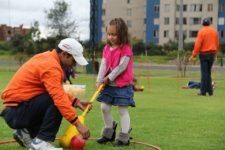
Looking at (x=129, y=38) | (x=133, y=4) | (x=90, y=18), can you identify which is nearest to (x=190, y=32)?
(x=133, y=4)

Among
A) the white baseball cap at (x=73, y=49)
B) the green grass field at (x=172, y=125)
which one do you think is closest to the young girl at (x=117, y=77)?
the green grass field at (x=172, y=125)

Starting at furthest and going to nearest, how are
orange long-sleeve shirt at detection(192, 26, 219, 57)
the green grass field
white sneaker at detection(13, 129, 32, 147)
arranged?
orange long-sleeve shirt at detection(192, 26, 219, 57), the green grass field, white sneaker at detection(13, 129, 32, 147)

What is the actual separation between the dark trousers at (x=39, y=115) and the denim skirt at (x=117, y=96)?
110 cm

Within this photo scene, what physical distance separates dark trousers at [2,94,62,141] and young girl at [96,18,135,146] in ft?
3.60

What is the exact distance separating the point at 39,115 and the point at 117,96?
119 cm

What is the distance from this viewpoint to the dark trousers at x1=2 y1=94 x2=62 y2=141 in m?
5.02

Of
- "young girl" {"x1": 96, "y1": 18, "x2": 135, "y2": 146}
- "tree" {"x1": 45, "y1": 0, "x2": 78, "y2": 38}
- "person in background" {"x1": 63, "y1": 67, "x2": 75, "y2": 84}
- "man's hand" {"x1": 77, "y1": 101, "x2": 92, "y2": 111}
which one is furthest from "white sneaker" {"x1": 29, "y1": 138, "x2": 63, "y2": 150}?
"tree" {"x1": 45, "y1": 0, "x2": 78, "y2": 38}

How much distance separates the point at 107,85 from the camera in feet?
20.1

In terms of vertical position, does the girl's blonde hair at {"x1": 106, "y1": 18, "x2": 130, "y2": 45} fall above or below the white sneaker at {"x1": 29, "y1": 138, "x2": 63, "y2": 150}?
above

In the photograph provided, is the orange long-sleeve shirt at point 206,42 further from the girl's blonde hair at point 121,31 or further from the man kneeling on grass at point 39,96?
the man kneeling on grass at point 39,96

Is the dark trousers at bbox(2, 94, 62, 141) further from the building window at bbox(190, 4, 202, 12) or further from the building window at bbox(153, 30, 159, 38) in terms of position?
the building window at bbox(153, 30, 159, 38)

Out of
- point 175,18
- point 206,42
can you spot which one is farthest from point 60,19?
point 206,42

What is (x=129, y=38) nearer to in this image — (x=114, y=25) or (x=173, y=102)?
(x=114, y=25)

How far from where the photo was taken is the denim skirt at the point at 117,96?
238 inches
